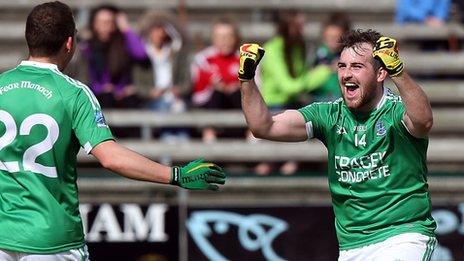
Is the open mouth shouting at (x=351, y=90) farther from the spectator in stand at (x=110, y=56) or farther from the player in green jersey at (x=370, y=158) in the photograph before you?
the spectator in stand at (x=110, y=56)

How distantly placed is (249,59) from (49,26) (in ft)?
4.42

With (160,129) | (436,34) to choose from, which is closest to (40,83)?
(160,129)

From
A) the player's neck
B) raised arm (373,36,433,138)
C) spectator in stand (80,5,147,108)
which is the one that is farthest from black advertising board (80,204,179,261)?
the player's neck

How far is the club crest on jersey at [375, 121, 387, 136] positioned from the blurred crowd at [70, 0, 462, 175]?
454 cm

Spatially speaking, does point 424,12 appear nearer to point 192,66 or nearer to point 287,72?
point 287,72

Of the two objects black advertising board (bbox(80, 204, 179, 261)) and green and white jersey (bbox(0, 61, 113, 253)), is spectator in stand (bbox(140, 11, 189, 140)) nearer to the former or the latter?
black advertising board (bbox(80, 204, 179, 261))

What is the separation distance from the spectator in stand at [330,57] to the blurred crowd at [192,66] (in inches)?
0.4

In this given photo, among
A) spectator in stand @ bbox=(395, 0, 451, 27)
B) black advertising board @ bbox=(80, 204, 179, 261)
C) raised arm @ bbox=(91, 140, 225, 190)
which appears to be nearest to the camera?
raised arm @ bbox=(91, 140, 225, 190)

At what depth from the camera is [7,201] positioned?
614 centimetres

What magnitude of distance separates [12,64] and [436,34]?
501 centimetres

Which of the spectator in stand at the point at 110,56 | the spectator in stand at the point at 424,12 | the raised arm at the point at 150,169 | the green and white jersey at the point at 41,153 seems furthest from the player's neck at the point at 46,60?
the spectator in stand at the point at 424,12

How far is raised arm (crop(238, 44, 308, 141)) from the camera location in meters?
6.95

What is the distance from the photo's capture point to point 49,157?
6.10 meters

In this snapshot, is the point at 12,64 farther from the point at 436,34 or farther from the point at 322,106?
the point at 322,106
